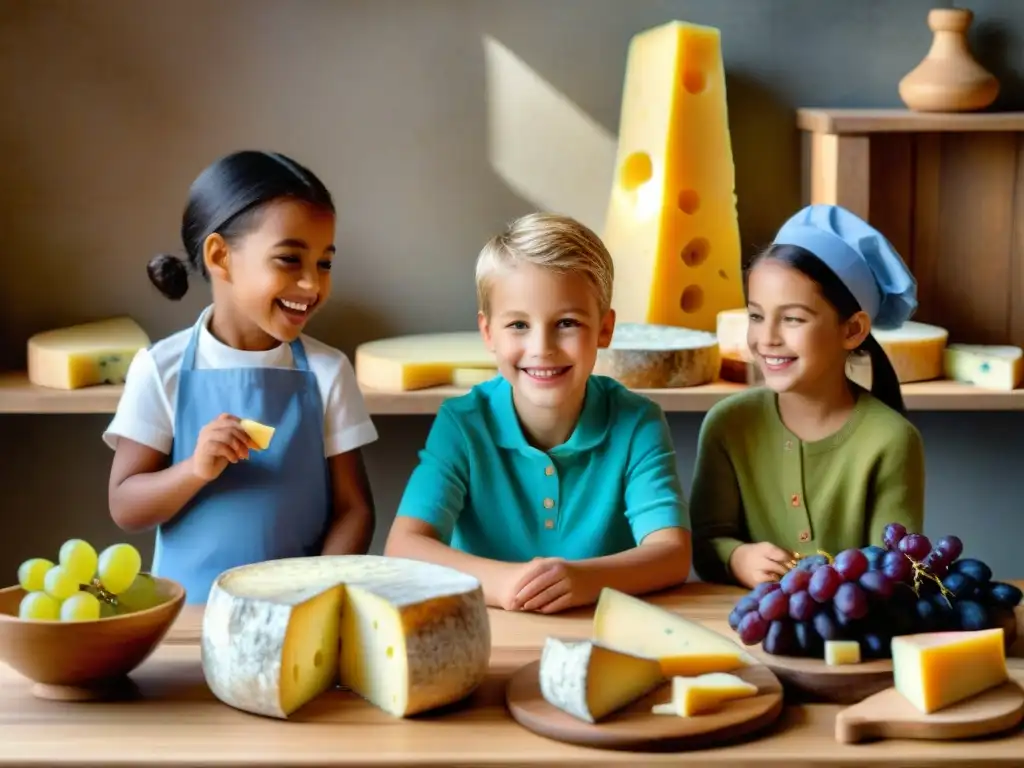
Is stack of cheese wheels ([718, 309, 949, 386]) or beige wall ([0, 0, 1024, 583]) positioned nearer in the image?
stack of cheese wheels ([718, 309, 949, 386])

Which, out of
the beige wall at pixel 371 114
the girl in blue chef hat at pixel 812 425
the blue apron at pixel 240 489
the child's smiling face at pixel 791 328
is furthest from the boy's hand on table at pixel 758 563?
the beige wall at pixel 371 114

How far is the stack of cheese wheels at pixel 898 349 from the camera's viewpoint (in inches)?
99.8

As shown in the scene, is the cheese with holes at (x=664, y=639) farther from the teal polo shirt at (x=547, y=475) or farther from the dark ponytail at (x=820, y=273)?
the dark ponytail at (x=820, y=273)

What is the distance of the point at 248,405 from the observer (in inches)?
74.8

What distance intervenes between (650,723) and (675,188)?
154 centimetres

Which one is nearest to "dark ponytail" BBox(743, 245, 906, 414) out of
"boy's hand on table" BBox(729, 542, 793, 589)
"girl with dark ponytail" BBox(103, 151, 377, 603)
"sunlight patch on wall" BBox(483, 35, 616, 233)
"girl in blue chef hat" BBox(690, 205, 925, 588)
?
"girl in blue chef hat" BBox(690, 205, 925, 588)

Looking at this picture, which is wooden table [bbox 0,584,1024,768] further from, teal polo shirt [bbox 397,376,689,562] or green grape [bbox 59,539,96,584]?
teal polo shirt [bbox 397,376,689,562]

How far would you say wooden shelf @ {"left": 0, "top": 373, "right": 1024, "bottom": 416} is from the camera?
248 cm

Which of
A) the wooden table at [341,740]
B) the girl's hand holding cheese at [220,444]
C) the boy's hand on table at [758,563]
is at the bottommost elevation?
the wooden table at [341,740]

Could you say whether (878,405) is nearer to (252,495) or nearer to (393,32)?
(252,495)

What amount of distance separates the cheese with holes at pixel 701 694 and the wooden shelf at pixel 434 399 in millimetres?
1218

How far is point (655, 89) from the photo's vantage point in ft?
8.59

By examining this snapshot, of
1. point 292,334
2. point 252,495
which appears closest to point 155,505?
point 252,495

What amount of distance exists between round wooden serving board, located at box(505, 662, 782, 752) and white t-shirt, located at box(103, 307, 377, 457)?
73cm
